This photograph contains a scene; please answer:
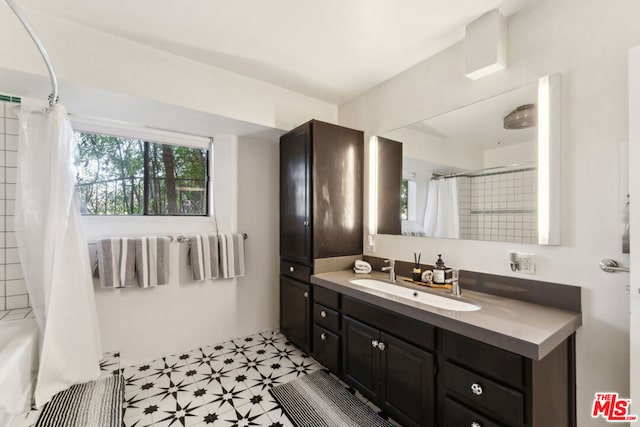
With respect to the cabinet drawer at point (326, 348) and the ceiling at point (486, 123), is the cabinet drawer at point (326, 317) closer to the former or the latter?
the cabinet drawer at point (326, 348)

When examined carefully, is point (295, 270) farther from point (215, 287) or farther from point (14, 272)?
point (14, 272)

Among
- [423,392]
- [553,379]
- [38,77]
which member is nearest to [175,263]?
[38,77]

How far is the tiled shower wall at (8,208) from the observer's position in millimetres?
1811

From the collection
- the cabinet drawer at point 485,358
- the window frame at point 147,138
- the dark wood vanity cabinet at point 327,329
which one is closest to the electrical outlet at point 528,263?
the cabinet drawer at point 485,358

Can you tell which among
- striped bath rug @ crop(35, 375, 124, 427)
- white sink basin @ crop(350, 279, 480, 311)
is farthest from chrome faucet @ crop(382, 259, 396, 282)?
striped bath rug @ crop(35, 375, 124, 427)

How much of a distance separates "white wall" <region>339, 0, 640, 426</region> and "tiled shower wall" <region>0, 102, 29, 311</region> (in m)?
3.12

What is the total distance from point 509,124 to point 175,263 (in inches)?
106

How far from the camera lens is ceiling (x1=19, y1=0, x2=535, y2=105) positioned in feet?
5.07

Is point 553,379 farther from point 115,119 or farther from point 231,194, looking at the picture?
point 115,119

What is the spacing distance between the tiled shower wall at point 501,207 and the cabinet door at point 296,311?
134 cm

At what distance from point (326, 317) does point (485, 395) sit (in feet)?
3.71

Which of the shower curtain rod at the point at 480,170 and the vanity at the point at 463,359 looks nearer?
the vanity at the point at 463,359

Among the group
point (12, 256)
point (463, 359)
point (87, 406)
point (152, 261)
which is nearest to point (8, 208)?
point (12, 256)

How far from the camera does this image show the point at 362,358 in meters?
1.78
